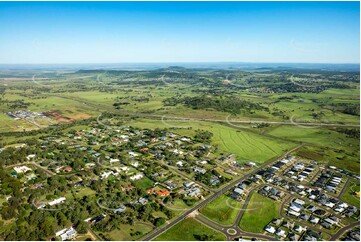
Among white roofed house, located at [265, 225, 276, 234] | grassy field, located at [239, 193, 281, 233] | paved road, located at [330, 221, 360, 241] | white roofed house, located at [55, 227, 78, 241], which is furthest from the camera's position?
grassy field, located at [239, 193, 281, 233]

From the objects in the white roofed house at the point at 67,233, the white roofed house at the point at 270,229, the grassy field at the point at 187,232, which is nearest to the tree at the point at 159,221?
the grassy field at the point at 187,232

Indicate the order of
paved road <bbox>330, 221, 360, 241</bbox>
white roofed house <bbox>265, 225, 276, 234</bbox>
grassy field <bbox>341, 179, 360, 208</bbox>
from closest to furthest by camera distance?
paved road <bbox>330, 221, 360, 241</bbox> → white roofed house <bbox>265, 225, 276, 234</bbox> → grassy field <bbox>341, 179, 360, 208</bbox>

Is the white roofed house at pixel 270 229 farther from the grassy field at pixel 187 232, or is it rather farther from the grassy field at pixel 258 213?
the grassy field at pixel 187 232

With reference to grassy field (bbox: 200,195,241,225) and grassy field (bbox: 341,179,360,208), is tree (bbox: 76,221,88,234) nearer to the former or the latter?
grassy field (bbox: 200,195,241,225)

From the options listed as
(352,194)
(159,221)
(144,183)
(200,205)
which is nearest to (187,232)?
(159,221)

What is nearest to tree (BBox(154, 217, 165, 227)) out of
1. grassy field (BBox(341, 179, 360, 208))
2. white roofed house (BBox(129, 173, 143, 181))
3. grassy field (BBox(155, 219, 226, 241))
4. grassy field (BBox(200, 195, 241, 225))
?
grassy field (BBox(155, 219, 226, 241))

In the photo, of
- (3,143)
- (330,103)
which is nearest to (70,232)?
(3,143)

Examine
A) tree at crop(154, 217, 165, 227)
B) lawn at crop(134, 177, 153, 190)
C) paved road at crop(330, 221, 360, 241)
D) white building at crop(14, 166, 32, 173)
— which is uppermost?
white building at crop(14, 166, 32, 173)

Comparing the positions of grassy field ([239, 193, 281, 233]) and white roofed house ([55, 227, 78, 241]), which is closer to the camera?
white roofed house ([55, 227, 78, 241])
